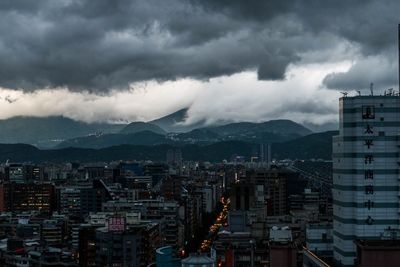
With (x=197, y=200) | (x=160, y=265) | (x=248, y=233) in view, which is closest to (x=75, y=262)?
(x=248, y=233)

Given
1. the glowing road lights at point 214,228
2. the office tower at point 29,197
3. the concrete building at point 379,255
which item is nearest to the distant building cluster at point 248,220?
the concrete building at point 379,255

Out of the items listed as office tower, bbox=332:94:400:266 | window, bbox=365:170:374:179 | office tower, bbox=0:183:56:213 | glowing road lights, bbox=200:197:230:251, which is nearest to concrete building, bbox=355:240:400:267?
office tower, bbox=332:94:400:266

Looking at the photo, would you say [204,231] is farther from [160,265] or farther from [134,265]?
[160,265]

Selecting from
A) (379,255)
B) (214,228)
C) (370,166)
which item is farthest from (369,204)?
(214,228)

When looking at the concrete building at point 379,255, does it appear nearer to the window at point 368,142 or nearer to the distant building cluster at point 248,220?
the distant building cluster at point 248,220

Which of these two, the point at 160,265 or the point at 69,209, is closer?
the point at 160,265

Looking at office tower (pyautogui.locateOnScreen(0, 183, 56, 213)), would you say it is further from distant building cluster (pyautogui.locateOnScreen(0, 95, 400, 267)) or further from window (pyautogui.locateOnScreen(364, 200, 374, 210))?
window (pyautogui.locateOnScreen(364, 200, 374, 210))

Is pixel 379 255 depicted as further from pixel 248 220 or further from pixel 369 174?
pixel 248 220

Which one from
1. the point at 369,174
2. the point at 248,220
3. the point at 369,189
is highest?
the point at 369,174
